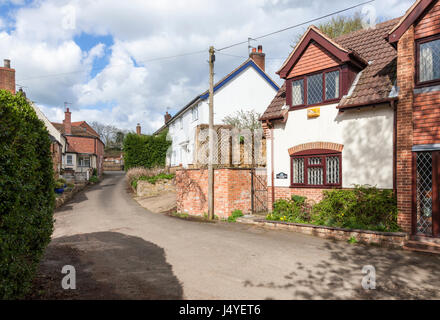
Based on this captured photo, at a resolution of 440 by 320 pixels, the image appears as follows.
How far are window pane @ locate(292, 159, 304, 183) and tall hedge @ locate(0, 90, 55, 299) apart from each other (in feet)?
30.6

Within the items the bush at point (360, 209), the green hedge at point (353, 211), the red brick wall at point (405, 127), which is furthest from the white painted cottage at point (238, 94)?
the red brick wall at point (405, 127)

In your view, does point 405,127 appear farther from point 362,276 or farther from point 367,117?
point 362,276

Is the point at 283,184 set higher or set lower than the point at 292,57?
lower

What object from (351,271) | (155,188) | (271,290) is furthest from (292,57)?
(155,188)

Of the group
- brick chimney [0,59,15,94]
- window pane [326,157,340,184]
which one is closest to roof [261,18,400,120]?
window pane [326,157,340,184]

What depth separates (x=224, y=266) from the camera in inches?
265

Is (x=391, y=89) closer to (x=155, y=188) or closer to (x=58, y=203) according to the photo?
(x=155, y=188)

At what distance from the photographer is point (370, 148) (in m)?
9.97

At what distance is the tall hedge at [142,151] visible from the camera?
30.9 metres

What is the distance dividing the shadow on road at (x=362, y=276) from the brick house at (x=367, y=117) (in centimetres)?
173

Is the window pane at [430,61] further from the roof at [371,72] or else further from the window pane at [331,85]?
the window pane at [331,85]

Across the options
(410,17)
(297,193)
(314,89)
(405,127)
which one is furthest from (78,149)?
(410,17)

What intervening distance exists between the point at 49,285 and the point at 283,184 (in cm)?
948
